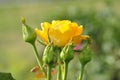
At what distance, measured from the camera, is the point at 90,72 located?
3.88 m

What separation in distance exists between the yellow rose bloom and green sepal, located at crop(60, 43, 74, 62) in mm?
22

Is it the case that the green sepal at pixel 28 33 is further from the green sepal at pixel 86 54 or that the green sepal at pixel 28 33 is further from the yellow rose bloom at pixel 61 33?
the green sepal at pixel 86 54

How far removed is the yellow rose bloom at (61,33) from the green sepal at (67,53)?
2cm

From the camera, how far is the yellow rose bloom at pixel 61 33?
146 centimetres

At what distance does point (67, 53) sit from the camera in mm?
1447

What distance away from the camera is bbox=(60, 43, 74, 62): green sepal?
144cm

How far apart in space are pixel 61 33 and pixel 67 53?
6 cm

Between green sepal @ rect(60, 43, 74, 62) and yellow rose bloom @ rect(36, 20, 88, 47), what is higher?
yellow rose bloom @ rect(36, 20, 88, 47)

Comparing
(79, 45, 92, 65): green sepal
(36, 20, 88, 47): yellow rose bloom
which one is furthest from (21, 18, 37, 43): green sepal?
(79, 45, 92, 65): green sepal

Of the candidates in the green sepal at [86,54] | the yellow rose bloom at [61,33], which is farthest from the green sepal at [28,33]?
the green sepal at [86,54]

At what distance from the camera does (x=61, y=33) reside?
1.48m

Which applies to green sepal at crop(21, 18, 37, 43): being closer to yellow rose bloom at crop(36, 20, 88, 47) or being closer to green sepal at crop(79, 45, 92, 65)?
yellow rose bloom at crop(36, 20, 88, 47)

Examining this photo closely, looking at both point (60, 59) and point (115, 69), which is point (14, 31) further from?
point (60, 59)

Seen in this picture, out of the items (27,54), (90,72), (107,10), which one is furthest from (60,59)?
(27,54)
